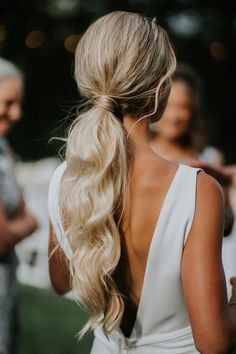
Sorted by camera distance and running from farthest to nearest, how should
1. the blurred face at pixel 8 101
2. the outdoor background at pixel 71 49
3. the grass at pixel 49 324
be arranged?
the outdoor background at pixel 71 49 < the grass at pixel 49 324 < the blurred face at pixel 8 101

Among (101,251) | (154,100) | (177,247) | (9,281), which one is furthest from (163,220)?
(9,281)

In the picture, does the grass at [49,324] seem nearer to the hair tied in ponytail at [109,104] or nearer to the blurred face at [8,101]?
the blurred face at [8,101]

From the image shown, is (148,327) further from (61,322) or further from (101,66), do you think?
(61,322)

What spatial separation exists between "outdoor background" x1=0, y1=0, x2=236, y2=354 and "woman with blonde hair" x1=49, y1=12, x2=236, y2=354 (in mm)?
4045

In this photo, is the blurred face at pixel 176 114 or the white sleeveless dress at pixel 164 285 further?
the blurred face at pixel 176 114

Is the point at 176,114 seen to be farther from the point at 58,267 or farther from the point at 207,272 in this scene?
the point at 207,272

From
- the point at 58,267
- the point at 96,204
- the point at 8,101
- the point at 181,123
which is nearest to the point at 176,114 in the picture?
the point at 181,123

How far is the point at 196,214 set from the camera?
64.2 inches

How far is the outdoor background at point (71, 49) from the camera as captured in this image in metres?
7.66

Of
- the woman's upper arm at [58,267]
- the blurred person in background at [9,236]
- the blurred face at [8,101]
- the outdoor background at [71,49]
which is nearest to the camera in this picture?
the woman's upper arm at [58,267]

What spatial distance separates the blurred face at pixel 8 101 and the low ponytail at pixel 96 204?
1.61 metres

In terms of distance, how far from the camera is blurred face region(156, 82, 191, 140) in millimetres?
3314

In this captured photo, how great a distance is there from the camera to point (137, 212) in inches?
66.2

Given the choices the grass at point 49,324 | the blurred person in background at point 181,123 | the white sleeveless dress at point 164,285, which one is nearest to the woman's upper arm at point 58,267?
the white sleeveless dress at point 164,285
